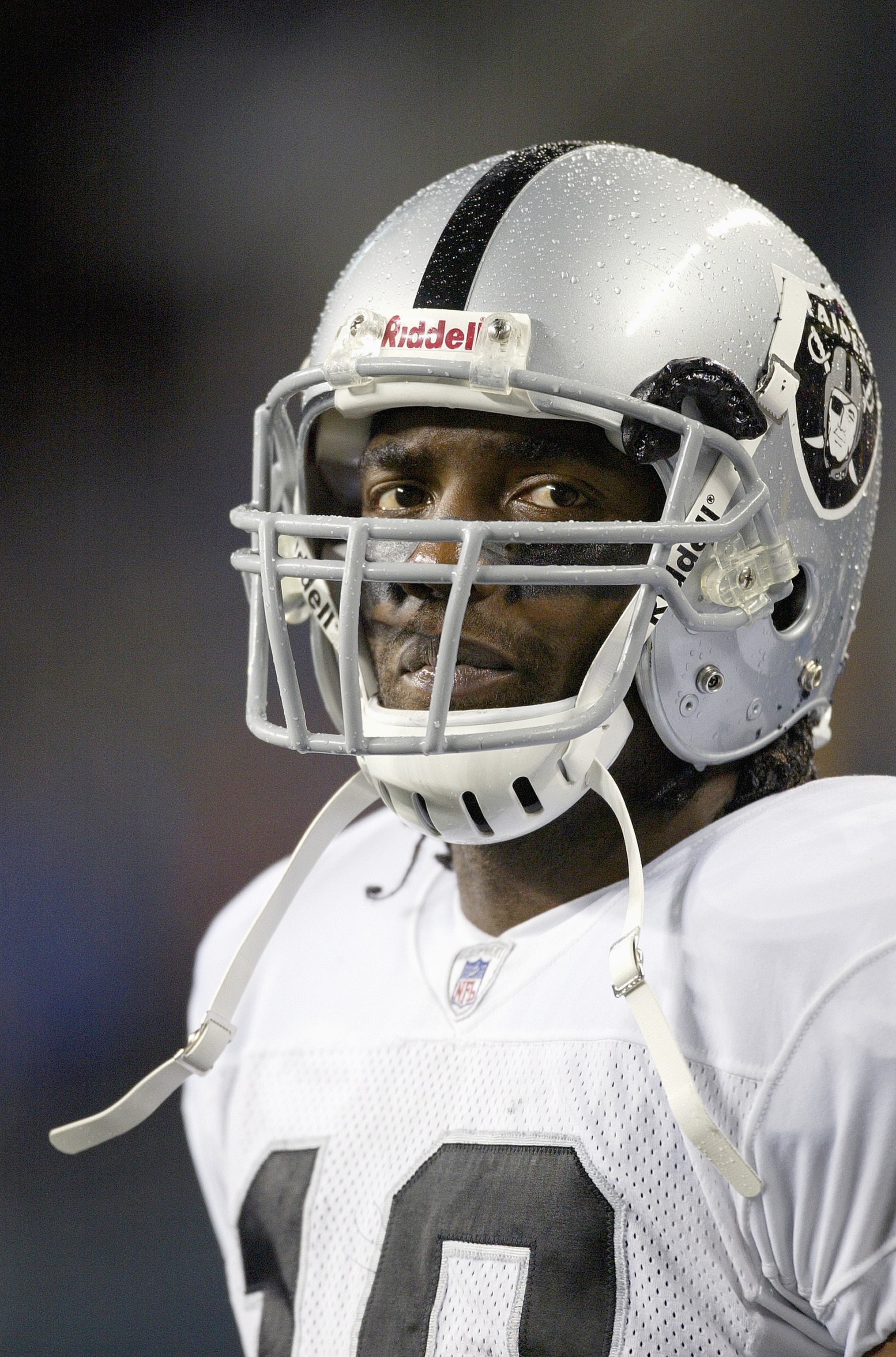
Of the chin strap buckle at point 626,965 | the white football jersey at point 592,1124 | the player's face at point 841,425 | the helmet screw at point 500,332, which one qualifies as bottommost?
the white football jersey at point 592,1124

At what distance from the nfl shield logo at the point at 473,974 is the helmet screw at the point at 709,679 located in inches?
10.3

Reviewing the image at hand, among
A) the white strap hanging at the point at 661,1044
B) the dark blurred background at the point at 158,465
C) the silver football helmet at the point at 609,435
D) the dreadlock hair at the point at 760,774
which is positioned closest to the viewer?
the white strap hanging at the point at 661,1044

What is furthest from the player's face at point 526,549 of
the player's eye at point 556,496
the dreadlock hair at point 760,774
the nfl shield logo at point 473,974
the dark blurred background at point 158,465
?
the dark blurred background at point 158,465

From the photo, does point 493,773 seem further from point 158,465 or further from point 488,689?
point 158,465

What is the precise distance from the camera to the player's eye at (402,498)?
1010mm

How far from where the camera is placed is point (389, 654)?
39.5 inches

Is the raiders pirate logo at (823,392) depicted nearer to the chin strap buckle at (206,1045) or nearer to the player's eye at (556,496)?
Answer: the player's eye at (556,496)

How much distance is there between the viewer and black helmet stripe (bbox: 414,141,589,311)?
37.7 inches

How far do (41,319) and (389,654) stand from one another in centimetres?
110

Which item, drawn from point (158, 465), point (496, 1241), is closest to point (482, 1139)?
point (496, 1241)

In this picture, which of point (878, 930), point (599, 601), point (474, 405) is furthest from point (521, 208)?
point (878, 930)

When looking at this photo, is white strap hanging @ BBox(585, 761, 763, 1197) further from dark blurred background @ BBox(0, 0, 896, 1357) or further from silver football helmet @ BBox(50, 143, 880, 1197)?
dark blurred background @ BBox(0, 0, 896, 1357)

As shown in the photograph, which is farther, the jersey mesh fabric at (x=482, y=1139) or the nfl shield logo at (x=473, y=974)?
the nfl shield logo at (x=473, y=974)

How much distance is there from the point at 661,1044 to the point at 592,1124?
0.12 meters
